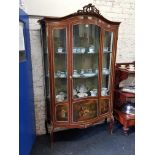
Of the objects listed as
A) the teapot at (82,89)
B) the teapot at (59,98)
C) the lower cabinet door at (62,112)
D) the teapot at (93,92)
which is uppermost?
the teapot at (82,89)

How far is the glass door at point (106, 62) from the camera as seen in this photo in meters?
2.64

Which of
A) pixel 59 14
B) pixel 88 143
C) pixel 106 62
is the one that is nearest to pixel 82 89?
pixel 106 62

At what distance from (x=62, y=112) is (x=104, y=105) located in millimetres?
647

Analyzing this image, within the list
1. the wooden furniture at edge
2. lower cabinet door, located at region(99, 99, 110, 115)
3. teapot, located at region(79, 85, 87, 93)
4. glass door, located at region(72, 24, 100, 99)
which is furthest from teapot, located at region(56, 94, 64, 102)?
the wooden furniture at edge

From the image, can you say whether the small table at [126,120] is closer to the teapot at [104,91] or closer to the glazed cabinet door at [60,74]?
the teapot at [104,91]

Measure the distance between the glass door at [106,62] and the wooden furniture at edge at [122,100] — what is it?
13.9 inches

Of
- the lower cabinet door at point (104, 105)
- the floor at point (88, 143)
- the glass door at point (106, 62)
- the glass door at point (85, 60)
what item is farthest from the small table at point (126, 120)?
the glass door at point (85, 60)

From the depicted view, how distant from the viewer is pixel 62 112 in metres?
2.49

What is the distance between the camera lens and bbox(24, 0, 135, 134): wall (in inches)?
102

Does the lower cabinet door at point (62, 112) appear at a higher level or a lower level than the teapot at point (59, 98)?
lower

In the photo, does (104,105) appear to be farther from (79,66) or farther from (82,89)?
(79,66)

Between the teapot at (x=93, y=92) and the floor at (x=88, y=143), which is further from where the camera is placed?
the teapot at (x=93, y=92)
